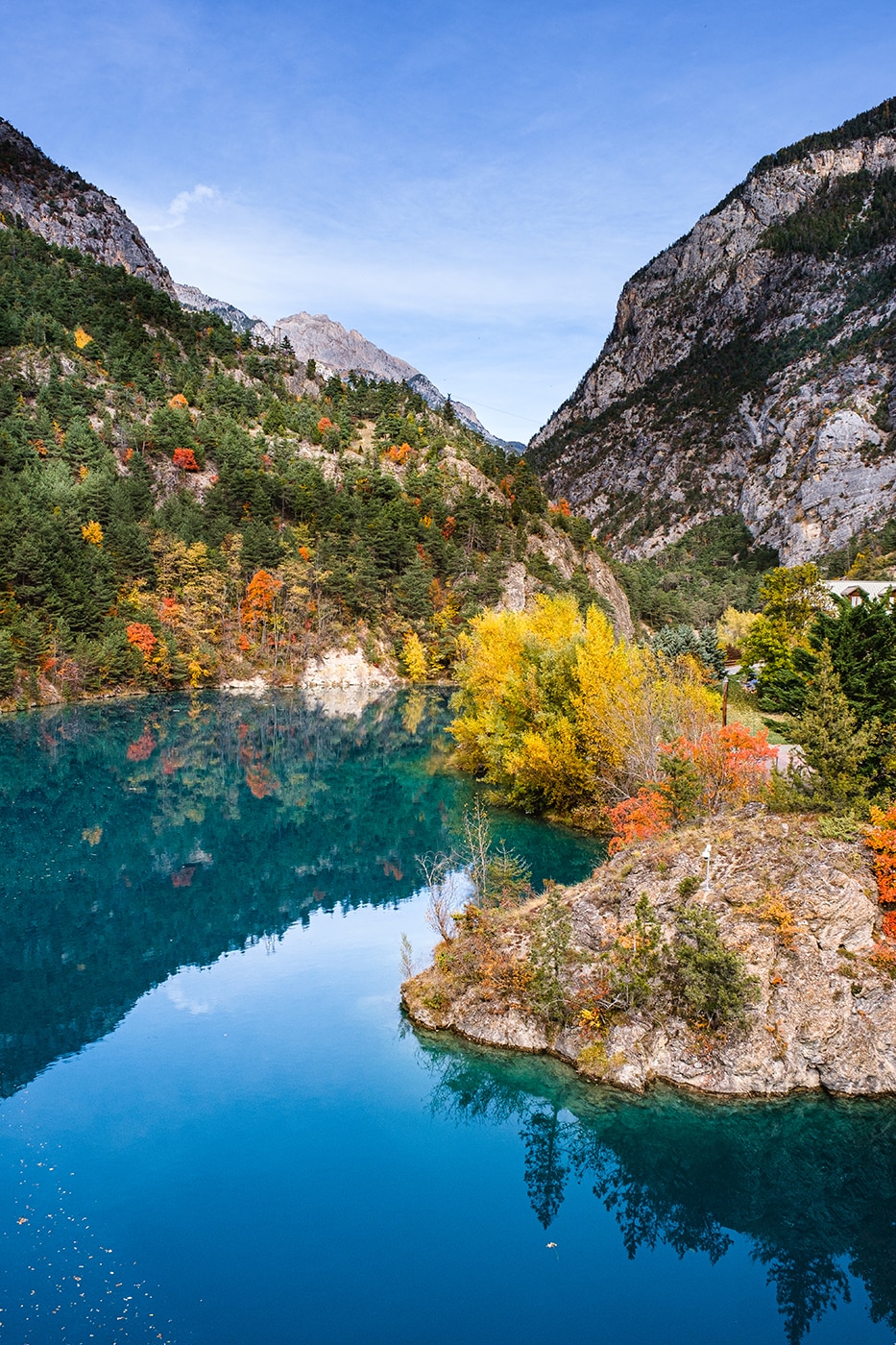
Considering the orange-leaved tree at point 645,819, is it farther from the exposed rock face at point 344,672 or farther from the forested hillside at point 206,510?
the exposed rock face at point 344,672

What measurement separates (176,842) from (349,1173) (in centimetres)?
2790

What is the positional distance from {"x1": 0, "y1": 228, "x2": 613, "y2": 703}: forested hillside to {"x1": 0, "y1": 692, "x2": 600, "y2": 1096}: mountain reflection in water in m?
13.8

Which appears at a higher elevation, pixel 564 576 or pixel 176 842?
pixel 564 576

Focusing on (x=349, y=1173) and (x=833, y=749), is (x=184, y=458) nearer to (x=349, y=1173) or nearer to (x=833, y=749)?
(x=833, y=749)

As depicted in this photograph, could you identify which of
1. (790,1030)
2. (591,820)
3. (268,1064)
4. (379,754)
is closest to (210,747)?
(379,754)

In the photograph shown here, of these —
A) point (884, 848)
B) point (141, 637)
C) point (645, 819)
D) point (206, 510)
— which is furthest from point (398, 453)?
point (884, 848)

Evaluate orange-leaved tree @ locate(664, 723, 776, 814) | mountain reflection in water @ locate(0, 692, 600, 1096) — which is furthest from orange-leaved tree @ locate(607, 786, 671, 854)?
mountain reflection in water @ locate(0, 692, 600, 1096)

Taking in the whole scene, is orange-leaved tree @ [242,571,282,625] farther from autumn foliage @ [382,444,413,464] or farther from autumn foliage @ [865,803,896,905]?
autumn foliage @ [865,803,896,905]

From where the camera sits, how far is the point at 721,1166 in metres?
17.5

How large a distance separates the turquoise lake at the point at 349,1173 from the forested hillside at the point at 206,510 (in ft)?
182

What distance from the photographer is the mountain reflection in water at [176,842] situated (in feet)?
89.7

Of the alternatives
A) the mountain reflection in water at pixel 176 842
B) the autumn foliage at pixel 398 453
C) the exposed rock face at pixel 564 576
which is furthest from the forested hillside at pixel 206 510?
the mountain reflection in water at pixel 176 842

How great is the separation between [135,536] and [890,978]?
288 ft

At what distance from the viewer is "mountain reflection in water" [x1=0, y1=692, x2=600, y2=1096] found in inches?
1076
